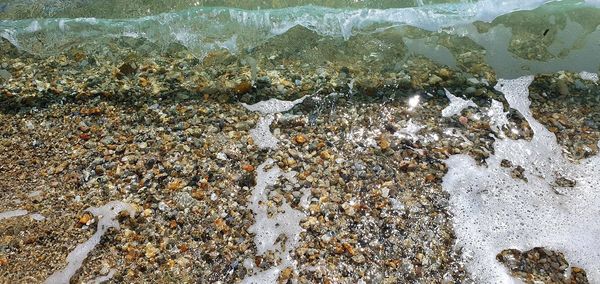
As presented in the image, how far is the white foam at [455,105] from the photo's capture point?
5.23m

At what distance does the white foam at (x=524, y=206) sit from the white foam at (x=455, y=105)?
627 millimetres

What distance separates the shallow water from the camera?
12.6 feet

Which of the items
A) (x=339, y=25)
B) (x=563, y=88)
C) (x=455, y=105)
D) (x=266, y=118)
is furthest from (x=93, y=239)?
(x=563, y=88)

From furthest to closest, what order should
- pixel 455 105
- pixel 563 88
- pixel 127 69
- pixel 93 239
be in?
pixel 127 69 → pixel 563 88 → pixel 455 105 → pixel 93 239

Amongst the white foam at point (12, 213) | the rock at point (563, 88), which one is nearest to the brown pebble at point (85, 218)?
the white foam at point (12, 213)

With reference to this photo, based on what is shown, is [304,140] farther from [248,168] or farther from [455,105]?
[455,105]

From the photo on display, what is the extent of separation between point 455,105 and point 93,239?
411cm

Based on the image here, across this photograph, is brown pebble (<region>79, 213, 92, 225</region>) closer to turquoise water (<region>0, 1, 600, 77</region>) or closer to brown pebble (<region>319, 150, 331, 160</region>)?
brown pebble (<region>319, 150, 331, 160</region>)

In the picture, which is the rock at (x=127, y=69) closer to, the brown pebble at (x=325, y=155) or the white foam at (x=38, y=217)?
the white foam at (x=38, y=217)

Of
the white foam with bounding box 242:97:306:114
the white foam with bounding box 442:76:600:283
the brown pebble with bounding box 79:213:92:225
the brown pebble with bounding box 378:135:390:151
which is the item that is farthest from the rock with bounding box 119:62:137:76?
the white foam with bounding box 442:76:600:283

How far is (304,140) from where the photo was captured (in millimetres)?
4848

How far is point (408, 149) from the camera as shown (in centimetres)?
474

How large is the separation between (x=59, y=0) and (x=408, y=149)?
20.1 ft

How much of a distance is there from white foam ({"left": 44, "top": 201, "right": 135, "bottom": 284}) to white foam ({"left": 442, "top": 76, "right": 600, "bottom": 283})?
307 cm
